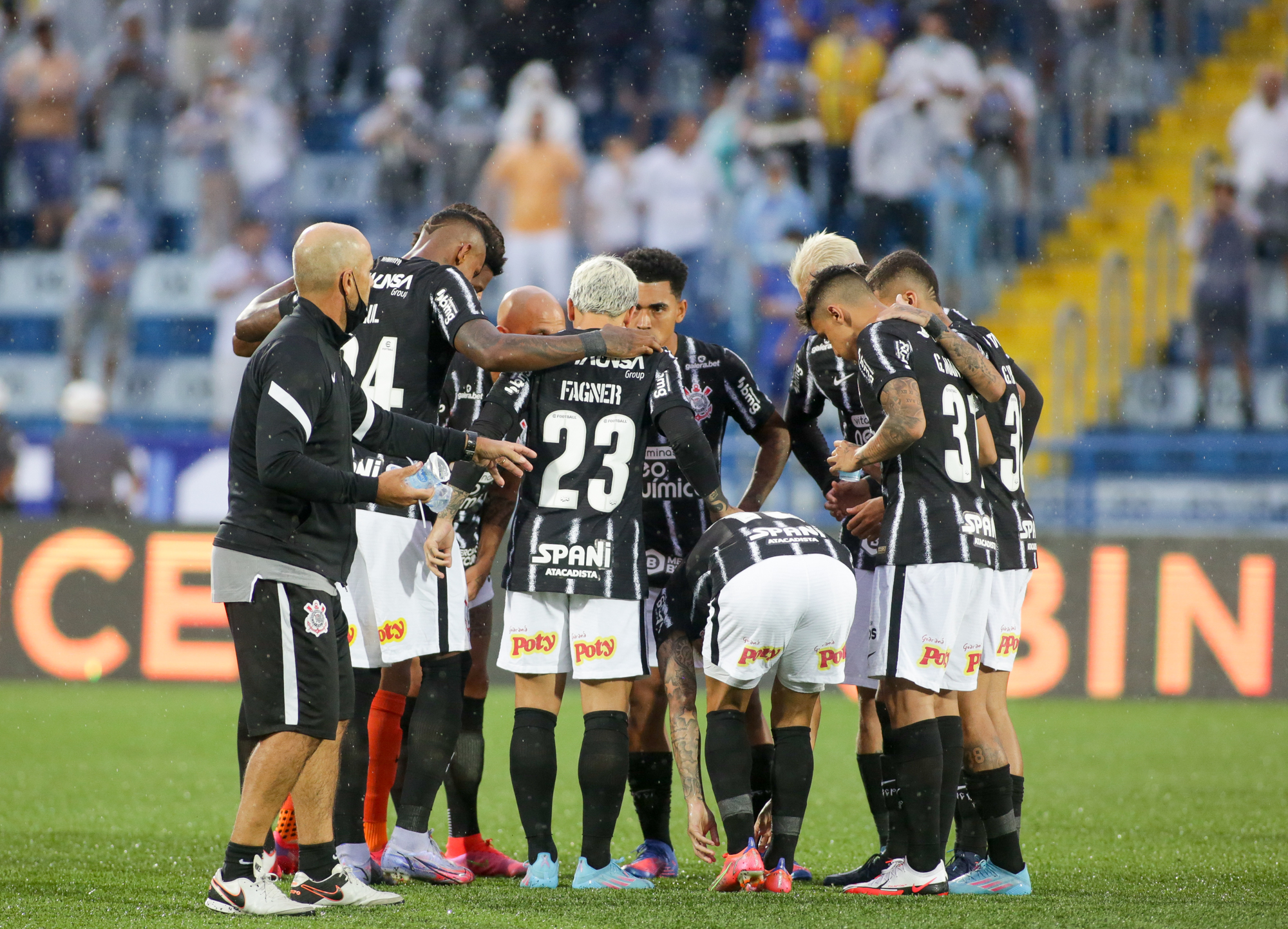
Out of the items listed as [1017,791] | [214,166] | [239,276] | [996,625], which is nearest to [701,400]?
[996,625]

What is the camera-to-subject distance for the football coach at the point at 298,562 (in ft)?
14.3

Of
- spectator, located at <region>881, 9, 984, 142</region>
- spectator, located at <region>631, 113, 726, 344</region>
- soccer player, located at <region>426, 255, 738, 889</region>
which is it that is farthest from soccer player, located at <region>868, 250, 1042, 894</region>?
spectator, located at <region>881, 9, 984, 142</region>

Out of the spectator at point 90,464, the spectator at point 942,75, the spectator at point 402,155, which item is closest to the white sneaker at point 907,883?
the spectator at point 90,464

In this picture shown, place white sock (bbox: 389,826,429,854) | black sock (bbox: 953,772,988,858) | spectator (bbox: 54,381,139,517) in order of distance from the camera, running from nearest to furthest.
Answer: white sock (bbox: 389,826,429,854) → black sock (bbox: 953,772,988,858) → spectator (bbox: 54,381,139,517)

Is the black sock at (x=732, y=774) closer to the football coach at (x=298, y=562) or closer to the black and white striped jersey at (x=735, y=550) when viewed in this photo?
the black and white striped jersey at (x=735, y=550)

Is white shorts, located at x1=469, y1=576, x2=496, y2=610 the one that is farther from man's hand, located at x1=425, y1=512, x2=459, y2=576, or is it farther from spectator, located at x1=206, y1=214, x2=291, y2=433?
spectator, located at x1=206, y1=214, x2=291, y2=433


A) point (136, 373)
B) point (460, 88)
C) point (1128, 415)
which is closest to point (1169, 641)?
point (1128, 415)

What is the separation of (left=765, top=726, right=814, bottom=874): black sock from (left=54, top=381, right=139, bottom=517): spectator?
8.58 metres

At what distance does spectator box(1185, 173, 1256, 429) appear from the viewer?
45.5 ft

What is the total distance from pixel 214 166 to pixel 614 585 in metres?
12.7

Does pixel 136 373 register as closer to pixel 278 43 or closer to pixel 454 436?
pixel 278 43

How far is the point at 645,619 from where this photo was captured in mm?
5477

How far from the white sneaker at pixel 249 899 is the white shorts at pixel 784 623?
1523 millimetres

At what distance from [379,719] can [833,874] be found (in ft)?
5.63
